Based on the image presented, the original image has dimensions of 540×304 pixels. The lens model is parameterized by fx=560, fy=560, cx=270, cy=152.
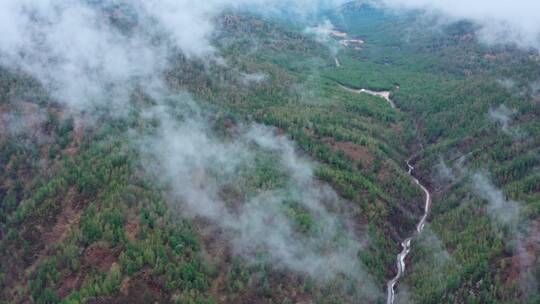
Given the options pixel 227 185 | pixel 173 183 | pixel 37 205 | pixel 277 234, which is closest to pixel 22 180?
pixel 37 205

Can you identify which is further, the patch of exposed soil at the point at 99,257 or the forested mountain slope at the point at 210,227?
the forested mountain slope at the point at 210,227

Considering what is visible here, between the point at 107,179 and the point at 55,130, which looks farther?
the point at 55,130

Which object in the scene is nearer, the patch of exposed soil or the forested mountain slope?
the patch of exposed soil

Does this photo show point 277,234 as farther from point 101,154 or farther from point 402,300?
point 101,154

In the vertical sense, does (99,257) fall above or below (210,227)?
above

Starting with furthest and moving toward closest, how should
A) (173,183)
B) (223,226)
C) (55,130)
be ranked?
(55,130), (173,183), (223,226)

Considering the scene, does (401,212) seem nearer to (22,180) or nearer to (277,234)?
(277,234)

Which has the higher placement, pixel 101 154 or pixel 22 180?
pixel 101 154

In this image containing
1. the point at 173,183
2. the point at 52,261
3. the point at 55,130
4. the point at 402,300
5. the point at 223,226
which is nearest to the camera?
the point at 52,261

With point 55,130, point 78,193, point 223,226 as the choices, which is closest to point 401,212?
point 223,226

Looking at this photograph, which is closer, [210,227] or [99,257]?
[99,257]
